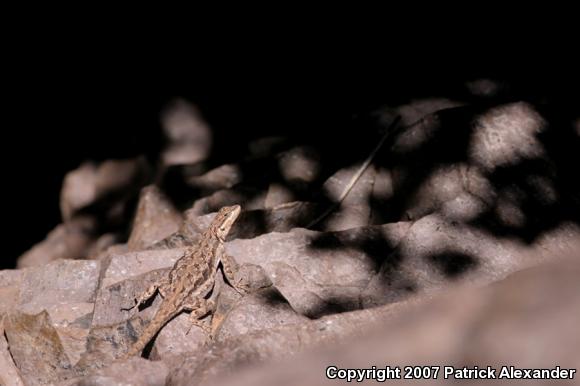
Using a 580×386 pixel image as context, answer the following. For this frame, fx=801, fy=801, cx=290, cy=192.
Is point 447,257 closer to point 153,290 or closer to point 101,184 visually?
point 153,290

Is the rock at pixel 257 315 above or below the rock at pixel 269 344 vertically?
below

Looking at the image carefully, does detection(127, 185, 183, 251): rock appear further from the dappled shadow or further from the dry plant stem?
the dappled shadow

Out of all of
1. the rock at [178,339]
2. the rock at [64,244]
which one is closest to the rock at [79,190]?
the rock at [64,244]

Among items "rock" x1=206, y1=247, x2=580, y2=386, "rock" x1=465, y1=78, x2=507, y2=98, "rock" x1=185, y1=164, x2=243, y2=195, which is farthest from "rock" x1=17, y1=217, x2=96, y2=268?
"rock" x1=206, y1=247, x2=580, y2=386

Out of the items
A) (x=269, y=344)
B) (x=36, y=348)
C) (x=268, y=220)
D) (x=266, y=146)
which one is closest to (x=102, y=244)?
(x=266, y=146)

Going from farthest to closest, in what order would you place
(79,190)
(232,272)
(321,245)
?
(79,190)
(321,245)
(232,272)

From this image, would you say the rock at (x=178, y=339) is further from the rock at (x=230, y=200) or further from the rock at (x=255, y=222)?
the rock at (x=230, y=200)

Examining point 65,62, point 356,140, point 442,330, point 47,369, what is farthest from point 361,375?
point 65,62
